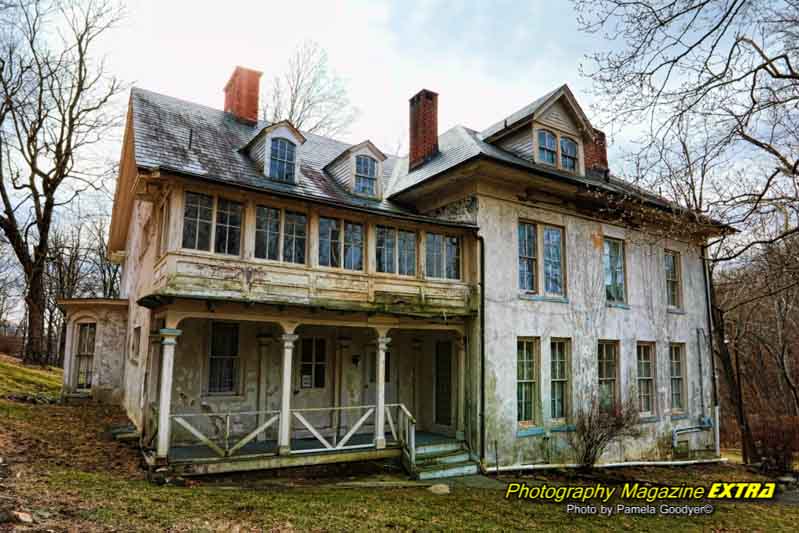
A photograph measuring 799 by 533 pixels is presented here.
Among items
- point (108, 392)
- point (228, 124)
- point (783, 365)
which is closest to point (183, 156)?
point (228, 124)

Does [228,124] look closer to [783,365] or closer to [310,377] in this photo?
[310,377]

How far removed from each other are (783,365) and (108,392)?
28683mm

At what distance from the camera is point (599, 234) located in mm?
14891

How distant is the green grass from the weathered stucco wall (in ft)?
49.0

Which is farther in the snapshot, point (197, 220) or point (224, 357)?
point (224, 357)

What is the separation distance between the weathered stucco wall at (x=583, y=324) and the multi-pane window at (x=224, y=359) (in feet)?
19.2

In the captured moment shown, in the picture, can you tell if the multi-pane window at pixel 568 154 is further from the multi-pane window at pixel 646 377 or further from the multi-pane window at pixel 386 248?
the multi-pane window at pixel 386 248

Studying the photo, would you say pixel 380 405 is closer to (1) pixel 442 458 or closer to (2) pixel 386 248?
(1) pixel 442 458

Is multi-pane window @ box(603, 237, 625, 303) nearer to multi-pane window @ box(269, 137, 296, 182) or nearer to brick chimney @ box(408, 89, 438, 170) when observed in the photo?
brick chimney @ box(408, 89, 438, 170)

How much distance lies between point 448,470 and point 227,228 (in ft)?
22.5

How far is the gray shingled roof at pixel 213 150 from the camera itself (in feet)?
36.1

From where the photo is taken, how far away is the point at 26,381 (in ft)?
62.7

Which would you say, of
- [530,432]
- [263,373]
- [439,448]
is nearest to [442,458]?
[439,448]

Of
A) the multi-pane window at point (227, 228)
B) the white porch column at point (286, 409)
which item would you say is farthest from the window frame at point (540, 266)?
the multi-pane window at point (227, 228)
